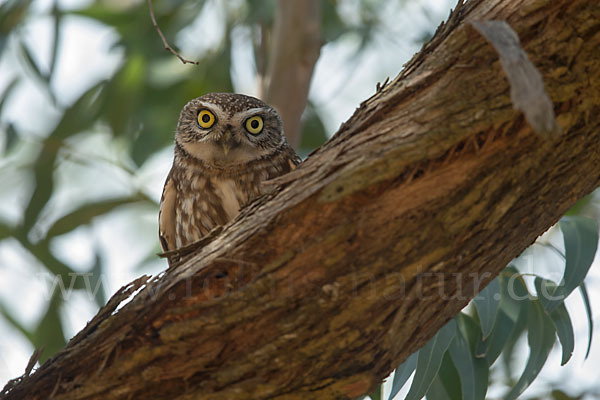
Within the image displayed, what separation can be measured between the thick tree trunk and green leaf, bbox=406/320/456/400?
785 millimetres

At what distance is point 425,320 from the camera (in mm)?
2178

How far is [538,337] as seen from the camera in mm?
3334

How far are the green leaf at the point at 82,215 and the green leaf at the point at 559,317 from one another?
2968 millimetres

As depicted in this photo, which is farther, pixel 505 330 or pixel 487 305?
pixel 505 330

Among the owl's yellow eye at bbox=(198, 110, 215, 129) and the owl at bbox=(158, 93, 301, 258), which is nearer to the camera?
the owl at bbox=(158, 93, 301, 258)

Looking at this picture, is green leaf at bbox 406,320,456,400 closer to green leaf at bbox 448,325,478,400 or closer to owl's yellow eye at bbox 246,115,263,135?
green leaf at bbox 448,325,478,400

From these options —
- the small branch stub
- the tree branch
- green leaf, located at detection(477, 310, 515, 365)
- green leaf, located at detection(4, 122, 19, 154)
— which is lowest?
the small branch stub

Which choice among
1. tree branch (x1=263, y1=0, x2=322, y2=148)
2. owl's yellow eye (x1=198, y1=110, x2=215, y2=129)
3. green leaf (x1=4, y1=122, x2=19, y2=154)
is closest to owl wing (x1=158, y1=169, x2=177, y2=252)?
owl's yellow eye (x1=198, y1=110, x2=215, y2=129)

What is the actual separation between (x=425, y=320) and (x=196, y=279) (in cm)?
69

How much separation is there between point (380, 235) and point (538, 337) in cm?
167

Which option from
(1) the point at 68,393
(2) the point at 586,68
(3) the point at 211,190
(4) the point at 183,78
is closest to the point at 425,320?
(2) the point at 586,68

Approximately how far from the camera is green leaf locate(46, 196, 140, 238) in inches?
206

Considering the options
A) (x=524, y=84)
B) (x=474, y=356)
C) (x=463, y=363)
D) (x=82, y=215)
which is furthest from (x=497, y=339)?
(x=82, y=215)

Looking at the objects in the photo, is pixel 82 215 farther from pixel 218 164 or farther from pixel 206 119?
pixel 218 164
